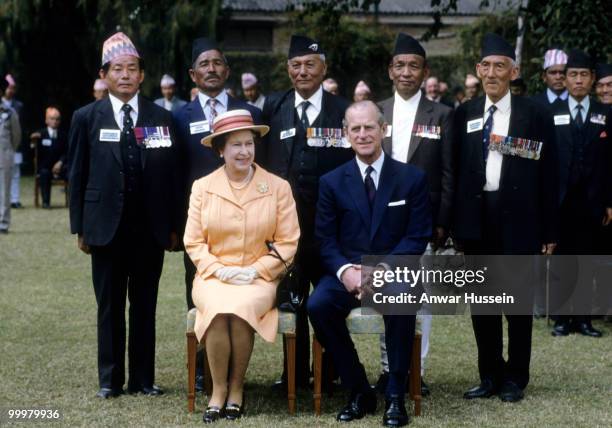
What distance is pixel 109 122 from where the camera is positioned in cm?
726

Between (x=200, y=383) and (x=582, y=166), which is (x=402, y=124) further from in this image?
(x=582, y=166)

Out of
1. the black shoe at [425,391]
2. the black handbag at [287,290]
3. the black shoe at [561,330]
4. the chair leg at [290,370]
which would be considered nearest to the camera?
the chair leg at [290,370]

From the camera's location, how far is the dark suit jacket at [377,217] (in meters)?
7.00

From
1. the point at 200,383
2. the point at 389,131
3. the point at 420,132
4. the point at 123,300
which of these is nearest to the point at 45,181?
the point at 123,300

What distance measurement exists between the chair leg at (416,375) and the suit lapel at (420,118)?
1.23 m

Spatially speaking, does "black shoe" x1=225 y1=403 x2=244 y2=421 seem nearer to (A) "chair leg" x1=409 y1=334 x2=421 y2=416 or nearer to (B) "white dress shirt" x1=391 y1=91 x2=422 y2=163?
(A) "chair leg" x1=409 y1=334 x2=421 y2=416

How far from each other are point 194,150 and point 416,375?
6.73ft

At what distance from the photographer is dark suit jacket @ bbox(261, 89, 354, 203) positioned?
749 cm

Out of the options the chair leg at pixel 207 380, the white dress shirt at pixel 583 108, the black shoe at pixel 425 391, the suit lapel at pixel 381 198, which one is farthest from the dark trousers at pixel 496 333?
the white dress shirt at pixel 583 108

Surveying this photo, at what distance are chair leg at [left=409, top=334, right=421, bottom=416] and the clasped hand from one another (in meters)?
1.07

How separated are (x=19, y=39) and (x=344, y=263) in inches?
860

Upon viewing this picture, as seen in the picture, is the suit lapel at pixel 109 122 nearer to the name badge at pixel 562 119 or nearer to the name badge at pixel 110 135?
the name badge at pixel 110 135

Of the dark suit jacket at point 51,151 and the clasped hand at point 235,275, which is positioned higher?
the dark suit jacket at point 51,151

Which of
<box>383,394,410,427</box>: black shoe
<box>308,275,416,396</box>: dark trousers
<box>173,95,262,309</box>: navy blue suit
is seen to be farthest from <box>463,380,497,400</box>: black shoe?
<box>173,95,262,309</box>: navy blue suit
